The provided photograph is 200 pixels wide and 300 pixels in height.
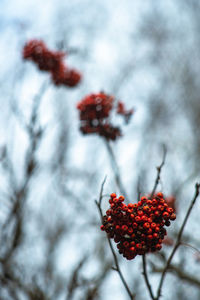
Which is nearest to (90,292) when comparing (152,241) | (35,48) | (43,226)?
(152,241)

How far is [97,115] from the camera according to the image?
3.36 metres

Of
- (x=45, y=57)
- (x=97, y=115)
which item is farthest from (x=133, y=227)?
(x=45, y=57)

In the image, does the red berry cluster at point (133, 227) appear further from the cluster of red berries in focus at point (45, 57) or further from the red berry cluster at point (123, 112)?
the cluster of red berries in focus at point (45, 57)

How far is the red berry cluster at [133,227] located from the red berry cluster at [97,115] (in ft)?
5.84

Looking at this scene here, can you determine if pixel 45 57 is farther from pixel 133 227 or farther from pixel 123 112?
pixel 133 227

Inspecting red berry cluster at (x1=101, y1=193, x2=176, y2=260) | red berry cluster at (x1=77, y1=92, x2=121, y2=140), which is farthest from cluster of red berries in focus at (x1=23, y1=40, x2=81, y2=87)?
red berry cluster at (x1=101, y1=193, x2=176, y2=260)

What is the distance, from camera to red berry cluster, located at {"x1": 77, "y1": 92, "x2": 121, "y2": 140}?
3.30 m

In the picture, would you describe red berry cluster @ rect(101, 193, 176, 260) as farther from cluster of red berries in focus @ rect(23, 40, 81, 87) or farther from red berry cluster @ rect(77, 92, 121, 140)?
cluster of red berries in focus @ rect(23, 40, 81, 87)

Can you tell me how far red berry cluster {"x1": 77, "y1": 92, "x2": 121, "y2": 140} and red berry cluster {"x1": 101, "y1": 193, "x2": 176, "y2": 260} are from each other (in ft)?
5.84

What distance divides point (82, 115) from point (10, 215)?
1410mm

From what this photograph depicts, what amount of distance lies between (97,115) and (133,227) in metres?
1.91

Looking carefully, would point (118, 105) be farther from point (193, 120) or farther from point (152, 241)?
point (193, 120)

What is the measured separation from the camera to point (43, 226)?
6547 mm

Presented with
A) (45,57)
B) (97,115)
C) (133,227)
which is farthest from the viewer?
(45,57)
